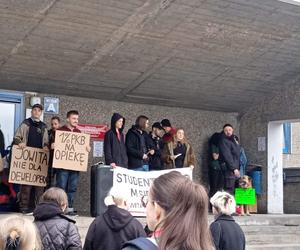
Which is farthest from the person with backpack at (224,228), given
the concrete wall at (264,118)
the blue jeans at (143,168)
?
the concrete wall at (264,118)

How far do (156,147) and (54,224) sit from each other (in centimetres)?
658

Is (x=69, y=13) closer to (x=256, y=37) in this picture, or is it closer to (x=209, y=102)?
(x=256, y=37)

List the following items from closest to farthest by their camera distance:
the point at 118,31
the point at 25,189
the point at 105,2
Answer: the point at 105,2
the point at 118,31
the point at 25,189

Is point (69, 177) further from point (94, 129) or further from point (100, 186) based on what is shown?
point (94, 129)

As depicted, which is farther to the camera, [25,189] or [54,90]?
[54,90]

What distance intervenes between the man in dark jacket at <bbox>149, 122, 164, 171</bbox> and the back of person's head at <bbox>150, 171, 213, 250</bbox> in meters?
8.66

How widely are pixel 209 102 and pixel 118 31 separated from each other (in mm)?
4211

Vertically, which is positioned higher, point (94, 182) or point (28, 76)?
point (28, 76)

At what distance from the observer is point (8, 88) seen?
1085 cm

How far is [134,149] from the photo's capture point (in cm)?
1041

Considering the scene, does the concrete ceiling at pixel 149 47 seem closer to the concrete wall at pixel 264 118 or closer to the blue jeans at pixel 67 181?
the concrete wall at pixel 264 118

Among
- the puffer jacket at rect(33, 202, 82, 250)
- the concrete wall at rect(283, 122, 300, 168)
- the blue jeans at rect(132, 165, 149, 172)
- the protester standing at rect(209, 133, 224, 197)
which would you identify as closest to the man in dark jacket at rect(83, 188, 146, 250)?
the puffer jacket at rect(33, 202, 82, 250)

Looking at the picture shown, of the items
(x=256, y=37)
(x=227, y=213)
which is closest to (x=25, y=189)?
(x=256, y=37)

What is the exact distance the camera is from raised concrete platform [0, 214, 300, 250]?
10.1 metres
